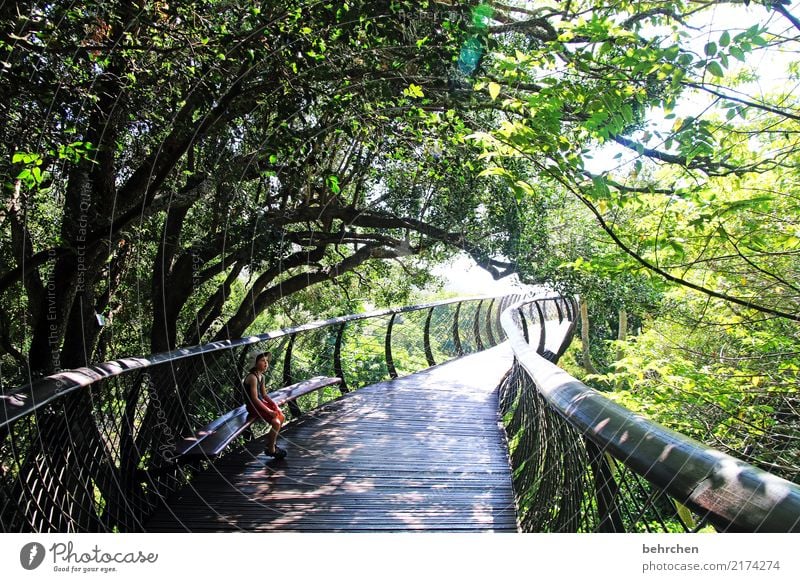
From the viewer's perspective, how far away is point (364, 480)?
373 centimetres

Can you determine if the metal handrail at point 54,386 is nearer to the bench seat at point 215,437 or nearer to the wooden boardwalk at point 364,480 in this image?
the bench seat at point 215,437

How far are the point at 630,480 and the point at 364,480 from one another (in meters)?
2.73

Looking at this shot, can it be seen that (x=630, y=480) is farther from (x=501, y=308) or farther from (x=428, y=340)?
(x=501, y=308)

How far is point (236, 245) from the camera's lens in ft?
24.6

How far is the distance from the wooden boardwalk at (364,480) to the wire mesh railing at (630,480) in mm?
707

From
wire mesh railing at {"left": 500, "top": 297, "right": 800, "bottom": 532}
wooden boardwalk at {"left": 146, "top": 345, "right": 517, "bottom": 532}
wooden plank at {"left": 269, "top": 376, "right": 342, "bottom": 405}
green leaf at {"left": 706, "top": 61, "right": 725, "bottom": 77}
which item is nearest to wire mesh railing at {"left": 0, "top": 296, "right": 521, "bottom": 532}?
wooden boardwalk at {"left": 146, "top": 345, "right": 517, "bottom": 532}

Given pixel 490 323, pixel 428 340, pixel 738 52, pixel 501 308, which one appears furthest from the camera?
pixel 490 323

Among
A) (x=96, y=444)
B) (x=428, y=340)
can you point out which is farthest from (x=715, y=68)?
(x=428, y=340)

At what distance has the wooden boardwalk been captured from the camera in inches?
119

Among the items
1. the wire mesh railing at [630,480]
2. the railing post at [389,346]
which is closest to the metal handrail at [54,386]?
the wire mesh railing at [630,480]

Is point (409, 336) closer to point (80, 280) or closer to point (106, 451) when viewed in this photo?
point (80, 280)

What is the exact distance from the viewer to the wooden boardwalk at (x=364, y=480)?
303cm

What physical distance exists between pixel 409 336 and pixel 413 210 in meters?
2.59

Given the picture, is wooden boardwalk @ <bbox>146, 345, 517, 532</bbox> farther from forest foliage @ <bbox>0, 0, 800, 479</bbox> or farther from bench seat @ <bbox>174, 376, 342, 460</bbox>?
forest foliage @ <bbox>0, 0, 800, 479</bbox>
